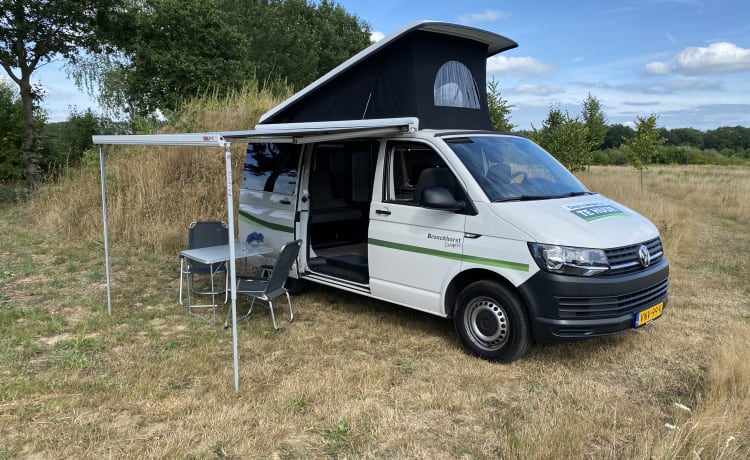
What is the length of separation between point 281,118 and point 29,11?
12.3 meters

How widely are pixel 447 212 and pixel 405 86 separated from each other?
172 cm

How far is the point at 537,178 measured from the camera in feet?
16.5

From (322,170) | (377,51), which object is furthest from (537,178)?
(322,170)

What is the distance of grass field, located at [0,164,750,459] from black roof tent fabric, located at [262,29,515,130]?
228 cm

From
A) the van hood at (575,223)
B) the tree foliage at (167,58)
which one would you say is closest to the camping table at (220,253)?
the van hood at (575,223)

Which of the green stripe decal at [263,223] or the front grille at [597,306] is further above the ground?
the green stripe decal at [263,223]

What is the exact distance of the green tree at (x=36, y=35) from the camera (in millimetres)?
14641

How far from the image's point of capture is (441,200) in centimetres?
450

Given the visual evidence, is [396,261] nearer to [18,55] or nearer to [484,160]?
[484,160]

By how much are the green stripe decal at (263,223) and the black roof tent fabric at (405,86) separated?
4.64ft

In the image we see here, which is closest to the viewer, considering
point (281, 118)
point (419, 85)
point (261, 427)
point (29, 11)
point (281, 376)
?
point (261, 427)

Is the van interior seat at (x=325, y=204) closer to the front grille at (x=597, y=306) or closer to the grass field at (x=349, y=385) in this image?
the grass field at (x=349, y=385)

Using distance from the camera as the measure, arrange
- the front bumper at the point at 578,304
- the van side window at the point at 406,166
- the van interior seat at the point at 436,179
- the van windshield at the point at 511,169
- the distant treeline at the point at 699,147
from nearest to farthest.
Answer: the front bumper at the point at 578,304
the van windshield at the point at 511,169
the van interior seat at the point at 436,179
the van side window at the point at 406,166
the distant treeline at the point at 699,147

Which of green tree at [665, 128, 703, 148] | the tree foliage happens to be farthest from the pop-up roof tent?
green tree at [665, 128, 703, 148]
